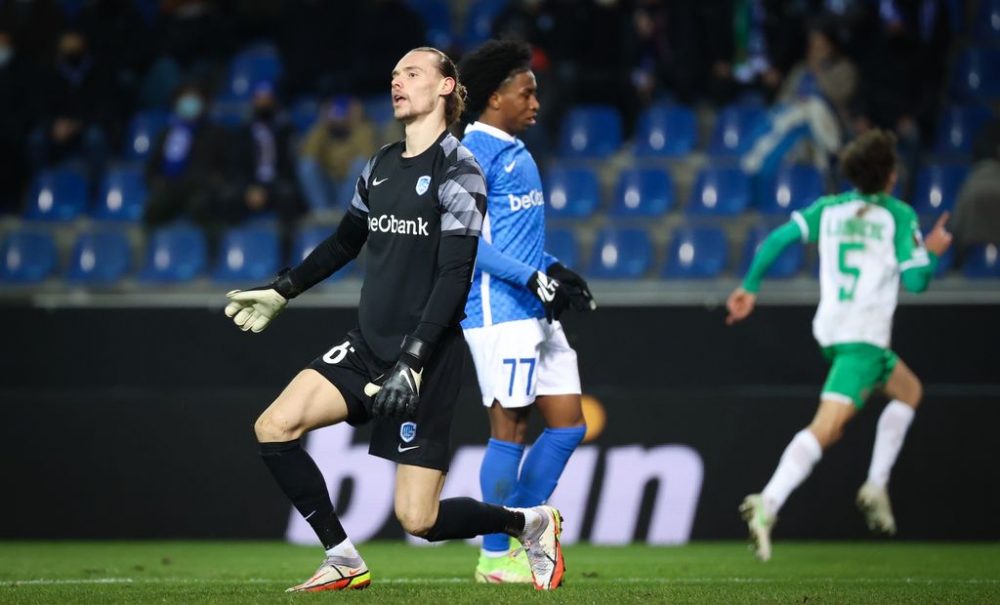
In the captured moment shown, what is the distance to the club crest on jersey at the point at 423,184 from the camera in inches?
214

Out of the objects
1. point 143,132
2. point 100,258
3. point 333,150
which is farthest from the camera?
point 143,132

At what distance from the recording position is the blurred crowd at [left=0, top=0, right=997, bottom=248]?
1269cm

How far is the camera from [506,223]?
20.9 ft

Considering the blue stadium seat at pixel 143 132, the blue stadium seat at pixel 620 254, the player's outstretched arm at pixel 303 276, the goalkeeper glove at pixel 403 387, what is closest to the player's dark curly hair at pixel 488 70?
the player's outstretched arm at pixel 303 276

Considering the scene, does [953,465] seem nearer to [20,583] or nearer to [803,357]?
[803,357]

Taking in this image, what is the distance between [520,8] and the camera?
1349 centimetres

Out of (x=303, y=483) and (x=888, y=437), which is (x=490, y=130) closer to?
(x=303, y=483)

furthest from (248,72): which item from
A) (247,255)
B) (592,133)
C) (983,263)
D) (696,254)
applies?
(983,263)

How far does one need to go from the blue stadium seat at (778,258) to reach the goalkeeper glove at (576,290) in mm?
5562

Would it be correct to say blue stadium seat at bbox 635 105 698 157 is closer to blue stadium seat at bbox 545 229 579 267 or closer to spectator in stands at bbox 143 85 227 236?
blue stadium seat at bbox 545 229 579 267

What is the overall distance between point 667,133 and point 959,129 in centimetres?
250

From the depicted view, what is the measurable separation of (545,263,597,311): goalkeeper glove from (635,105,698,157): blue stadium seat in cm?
690

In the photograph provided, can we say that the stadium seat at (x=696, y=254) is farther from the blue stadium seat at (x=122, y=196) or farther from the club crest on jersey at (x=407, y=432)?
the club crest on jersey at (x=407, y=432)

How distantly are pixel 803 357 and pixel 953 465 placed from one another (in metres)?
1.47
